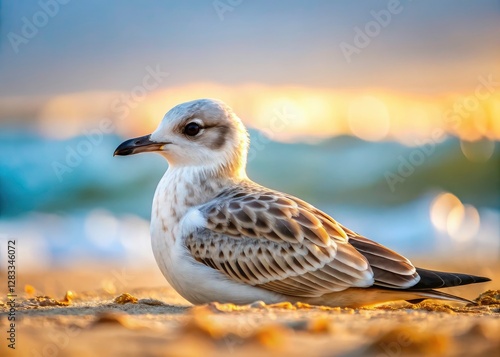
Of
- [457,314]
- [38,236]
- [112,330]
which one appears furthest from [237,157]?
[38,236]

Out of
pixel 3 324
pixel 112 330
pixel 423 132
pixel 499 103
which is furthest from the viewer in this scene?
pixel 423 132

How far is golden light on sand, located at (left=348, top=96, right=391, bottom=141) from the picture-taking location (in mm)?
22188

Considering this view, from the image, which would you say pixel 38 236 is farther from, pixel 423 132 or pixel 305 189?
pixel 423 132

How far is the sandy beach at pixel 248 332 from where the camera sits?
13.4ft

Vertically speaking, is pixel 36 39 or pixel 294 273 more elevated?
pixel 36 39

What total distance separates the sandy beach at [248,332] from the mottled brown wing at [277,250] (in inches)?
11.4

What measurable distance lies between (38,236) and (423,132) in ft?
36.4

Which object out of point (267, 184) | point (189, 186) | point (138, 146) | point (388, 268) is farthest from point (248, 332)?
point (267, 184)

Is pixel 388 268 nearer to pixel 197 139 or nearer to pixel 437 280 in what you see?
pixel 437 280

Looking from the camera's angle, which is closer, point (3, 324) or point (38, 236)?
point (3, 324)

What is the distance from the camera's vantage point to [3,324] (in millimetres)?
5254

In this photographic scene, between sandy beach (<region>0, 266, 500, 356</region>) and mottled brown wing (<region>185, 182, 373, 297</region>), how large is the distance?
289mm

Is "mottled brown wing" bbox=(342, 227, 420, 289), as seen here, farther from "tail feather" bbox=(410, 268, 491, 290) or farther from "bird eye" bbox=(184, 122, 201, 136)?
"bird eye" bbox=(184, 122, 201, 136)

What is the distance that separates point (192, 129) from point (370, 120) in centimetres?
1665
